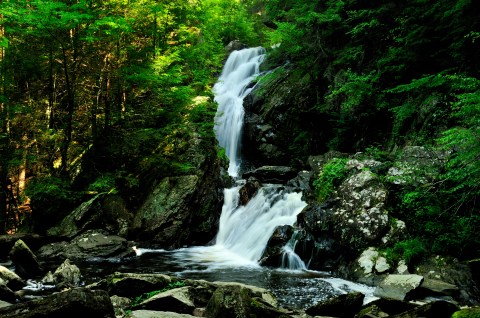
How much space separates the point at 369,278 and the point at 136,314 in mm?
5652

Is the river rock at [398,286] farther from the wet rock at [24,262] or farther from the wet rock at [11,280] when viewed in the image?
the wet rock at [24,262]

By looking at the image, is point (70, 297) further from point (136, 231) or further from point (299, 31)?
point (299, 31)

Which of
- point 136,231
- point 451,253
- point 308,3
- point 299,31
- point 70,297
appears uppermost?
point 308,3

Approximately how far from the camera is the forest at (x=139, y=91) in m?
11.4

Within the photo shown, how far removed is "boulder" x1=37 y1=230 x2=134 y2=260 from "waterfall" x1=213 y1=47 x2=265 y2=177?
7488 millimetres

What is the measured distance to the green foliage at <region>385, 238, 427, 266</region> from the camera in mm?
8297

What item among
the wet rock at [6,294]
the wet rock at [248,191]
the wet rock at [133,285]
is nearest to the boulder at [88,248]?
the wet rock at [6,294]

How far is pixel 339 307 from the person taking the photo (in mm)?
6004

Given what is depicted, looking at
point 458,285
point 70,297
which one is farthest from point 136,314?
point 458,285

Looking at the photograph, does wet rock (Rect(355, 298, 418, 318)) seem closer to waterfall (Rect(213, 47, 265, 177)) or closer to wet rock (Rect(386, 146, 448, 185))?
wet rock (Rect(386, 146, 448, 185))

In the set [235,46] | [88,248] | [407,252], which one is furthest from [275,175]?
[235,46]

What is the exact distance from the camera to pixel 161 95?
1372cm

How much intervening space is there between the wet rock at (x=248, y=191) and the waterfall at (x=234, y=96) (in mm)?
4002

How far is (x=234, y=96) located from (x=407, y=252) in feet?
50.0
